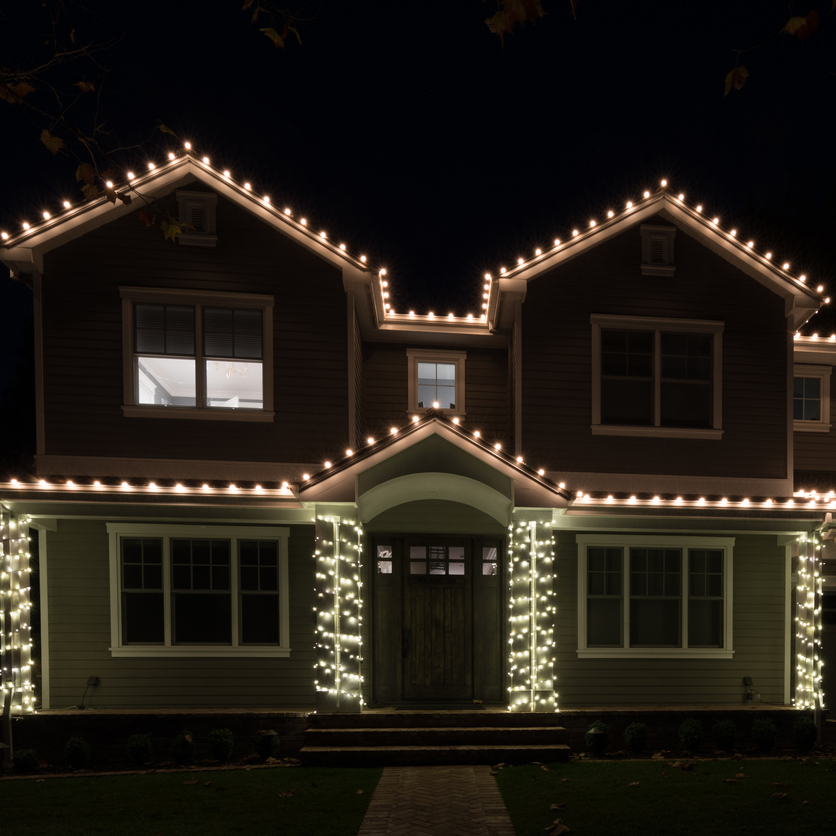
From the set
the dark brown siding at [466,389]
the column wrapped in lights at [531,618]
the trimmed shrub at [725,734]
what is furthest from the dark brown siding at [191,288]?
the trimmed shrub at [725,734]

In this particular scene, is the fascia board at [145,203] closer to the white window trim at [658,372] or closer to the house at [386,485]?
the house at [386,485]

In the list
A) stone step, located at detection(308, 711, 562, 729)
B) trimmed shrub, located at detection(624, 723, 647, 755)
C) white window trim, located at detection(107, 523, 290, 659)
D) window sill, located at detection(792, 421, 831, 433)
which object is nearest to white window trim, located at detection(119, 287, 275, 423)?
white window trim, located at detection(107, 523, 290, 659)

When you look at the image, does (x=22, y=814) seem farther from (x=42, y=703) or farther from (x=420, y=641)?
(x=420, y=641)

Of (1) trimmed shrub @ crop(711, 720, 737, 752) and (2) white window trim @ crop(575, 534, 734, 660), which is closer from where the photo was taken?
(1) trimmed shrub @ crop(711, 720, 737, 752)

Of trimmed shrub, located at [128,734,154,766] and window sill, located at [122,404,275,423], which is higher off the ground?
window sill, located at [122,404,275,423]

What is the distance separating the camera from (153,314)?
994cm

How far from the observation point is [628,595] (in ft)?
32.9

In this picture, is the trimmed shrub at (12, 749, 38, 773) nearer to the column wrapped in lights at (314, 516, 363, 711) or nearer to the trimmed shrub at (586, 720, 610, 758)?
the column wrapped in lights at (314, 516, 363, 711)

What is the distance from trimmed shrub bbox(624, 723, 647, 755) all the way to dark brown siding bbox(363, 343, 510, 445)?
4.70 meters

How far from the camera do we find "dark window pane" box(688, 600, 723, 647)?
10078 millimetres

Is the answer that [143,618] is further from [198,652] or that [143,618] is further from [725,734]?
[725,734]

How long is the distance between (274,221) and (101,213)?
8.12ft

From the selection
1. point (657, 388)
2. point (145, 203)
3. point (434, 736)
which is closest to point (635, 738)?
point (434, 736)

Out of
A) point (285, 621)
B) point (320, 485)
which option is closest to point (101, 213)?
point (320, 485)
